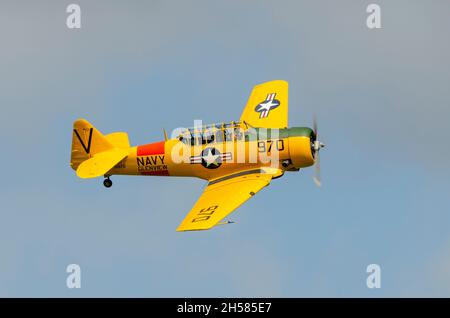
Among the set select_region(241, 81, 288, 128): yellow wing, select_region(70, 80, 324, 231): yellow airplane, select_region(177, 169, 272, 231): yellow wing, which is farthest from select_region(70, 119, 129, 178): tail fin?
select_region(241, 81, 288, 128): yellow wing

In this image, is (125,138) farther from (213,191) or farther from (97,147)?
(213,191)

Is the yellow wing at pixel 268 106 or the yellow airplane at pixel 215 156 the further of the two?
the yellow wing at pixel 268 106

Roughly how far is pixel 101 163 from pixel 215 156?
413 centimetres

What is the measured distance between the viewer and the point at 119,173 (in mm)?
37156

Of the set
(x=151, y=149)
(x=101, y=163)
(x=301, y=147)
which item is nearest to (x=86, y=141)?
(x=101, y=163)

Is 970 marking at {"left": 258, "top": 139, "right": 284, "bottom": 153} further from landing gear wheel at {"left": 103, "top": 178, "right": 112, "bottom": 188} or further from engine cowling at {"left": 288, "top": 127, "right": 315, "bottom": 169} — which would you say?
landing gear wheel at {"left": 103, "top": 178, "right": 112, "bottom": 188}

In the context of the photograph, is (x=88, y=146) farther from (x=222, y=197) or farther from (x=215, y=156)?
(x=222, y=197)

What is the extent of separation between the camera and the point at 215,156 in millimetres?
35656

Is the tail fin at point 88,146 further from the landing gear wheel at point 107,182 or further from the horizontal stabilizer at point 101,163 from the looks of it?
the landing gear wheel at point 107,182

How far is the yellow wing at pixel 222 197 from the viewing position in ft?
106

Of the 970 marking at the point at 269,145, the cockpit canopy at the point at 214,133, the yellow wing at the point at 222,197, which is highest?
the cockpit canopy at the point at 214,133

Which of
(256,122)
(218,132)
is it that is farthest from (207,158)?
(256,122)

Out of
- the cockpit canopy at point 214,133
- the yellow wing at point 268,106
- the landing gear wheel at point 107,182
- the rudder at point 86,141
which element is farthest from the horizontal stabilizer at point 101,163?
the yellow wing at point 268,106

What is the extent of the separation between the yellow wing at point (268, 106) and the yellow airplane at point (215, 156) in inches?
1.9
